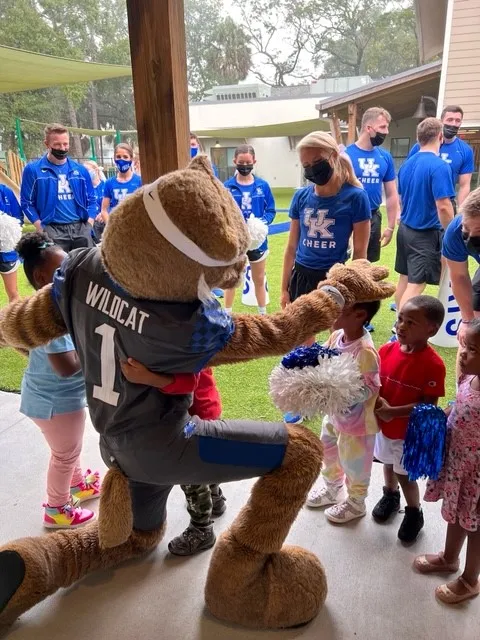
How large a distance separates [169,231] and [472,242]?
140 centimetres

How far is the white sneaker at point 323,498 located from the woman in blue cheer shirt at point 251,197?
2.63 metres

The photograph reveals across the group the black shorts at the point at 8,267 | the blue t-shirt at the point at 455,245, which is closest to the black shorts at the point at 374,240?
the blue t-shirt at the point at 455,245

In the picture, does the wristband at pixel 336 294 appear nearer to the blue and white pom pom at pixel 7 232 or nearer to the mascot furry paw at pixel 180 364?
the mascot furry paw at pixel 180 364

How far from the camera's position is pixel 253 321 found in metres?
1.49

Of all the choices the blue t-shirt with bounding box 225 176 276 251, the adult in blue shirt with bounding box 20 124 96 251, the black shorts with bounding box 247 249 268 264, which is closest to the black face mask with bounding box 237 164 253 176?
the blue t-shirt with bounding box 225 176 276 251

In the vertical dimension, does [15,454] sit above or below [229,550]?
below

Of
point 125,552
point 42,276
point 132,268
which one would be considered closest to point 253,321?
point 132,268

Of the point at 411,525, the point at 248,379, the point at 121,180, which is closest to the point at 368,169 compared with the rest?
the point at 248,379

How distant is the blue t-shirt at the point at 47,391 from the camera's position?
1925 millimetres

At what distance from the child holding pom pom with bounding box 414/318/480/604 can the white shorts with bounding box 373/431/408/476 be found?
189mm

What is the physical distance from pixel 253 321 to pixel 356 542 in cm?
110

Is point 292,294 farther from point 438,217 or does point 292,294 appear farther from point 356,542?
point 438,217

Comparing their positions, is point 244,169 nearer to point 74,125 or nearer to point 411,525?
point 411,525

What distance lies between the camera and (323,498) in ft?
7.16
